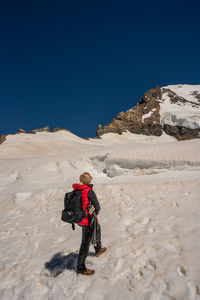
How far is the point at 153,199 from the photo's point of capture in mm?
6715

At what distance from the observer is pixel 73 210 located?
322 centimetres

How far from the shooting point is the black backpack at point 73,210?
10.4 feet

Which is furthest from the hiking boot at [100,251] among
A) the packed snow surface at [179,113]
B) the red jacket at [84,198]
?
the packed snow surface at [179,113]

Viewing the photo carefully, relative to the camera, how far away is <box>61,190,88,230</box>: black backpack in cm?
318

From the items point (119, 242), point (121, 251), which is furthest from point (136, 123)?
point (121, 251)

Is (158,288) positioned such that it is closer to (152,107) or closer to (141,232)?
(141,232)

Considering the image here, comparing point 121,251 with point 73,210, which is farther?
point 121,251

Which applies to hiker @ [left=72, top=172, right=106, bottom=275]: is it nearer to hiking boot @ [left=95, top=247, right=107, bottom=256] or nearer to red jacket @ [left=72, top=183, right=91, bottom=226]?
red jacket @ [left=72, top=183, right=91, bottom=226]

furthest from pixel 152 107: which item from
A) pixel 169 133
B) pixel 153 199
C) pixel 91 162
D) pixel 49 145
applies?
pixel 153 199

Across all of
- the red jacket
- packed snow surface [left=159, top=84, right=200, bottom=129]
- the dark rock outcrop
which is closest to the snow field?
the red jacket

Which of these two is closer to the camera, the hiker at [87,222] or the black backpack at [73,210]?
the black backpack at [73,210]

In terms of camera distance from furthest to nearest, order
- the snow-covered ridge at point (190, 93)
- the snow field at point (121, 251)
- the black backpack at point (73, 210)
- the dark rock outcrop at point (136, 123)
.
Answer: the snow-covered ridge at point (190, 93)
the dark rock outcrop at point (136, 123)
the black backpack at point (73, 210)
the snow field at point (121, 251)

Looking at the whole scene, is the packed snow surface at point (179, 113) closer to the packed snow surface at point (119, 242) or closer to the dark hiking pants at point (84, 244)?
the packed snow surface at point (119, 242)

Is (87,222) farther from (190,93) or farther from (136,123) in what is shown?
(190,93)
